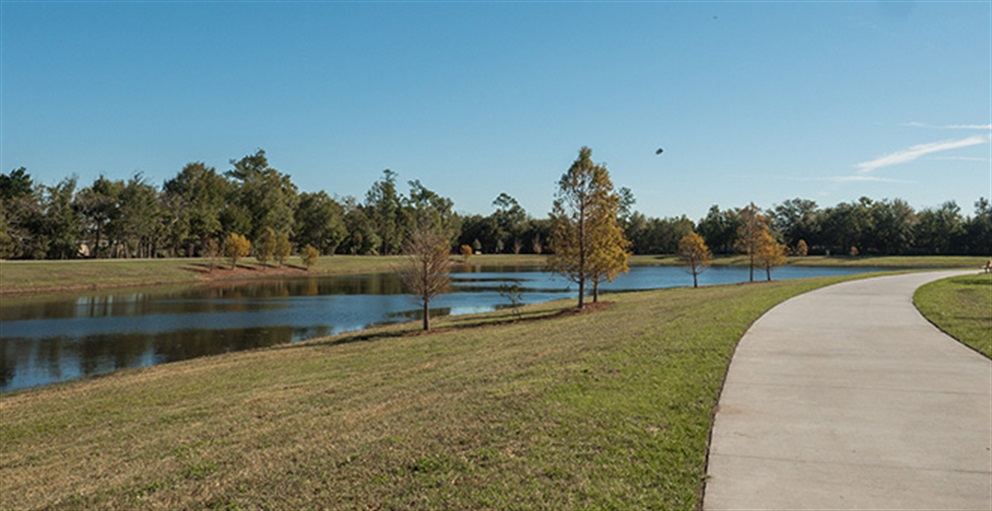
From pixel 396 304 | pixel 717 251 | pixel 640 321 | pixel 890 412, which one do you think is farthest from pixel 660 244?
pixel 890 412

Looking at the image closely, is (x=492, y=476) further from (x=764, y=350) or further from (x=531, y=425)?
(x=764, y=350)

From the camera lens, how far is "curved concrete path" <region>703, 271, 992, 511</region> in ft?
15.2

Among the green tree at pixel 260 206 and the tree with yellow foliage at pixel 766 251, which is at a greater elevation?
the green tree at pixel 260 206

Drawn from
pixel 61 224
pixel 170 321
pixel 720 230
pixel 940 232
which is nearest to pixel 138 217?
pixel 61 224

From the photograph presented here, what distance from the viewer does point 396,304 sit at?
3769 cm

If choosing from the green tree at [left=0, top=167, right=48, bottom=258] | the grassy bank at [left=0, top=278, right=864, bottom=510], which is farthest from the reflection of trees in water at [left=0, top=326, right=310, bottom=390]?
the green tree at [left=0, top=167, right=48, bottom=258]

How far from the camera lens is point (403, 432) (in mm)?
6793

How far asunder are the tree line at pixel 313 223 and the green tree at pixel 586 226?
509mm

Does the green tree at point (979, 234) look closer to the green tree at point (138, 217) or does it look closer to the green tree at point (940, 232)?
the green tree at point (940, 232)

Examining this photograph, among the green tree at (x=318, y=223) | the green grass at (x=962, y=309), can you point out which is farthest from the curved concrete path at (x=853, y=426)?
the green tree at (x=318, y=223)

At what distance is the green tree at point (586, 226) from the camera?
83.9ft

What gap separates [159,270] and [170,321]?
3604cm

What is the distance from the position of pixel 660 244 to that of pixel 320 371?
128 meters

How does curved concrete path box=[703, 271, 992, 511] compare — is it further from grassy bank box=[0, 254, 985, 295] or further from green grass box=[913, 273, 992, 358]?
grassy bank box=[0, 254, 985, 295]
